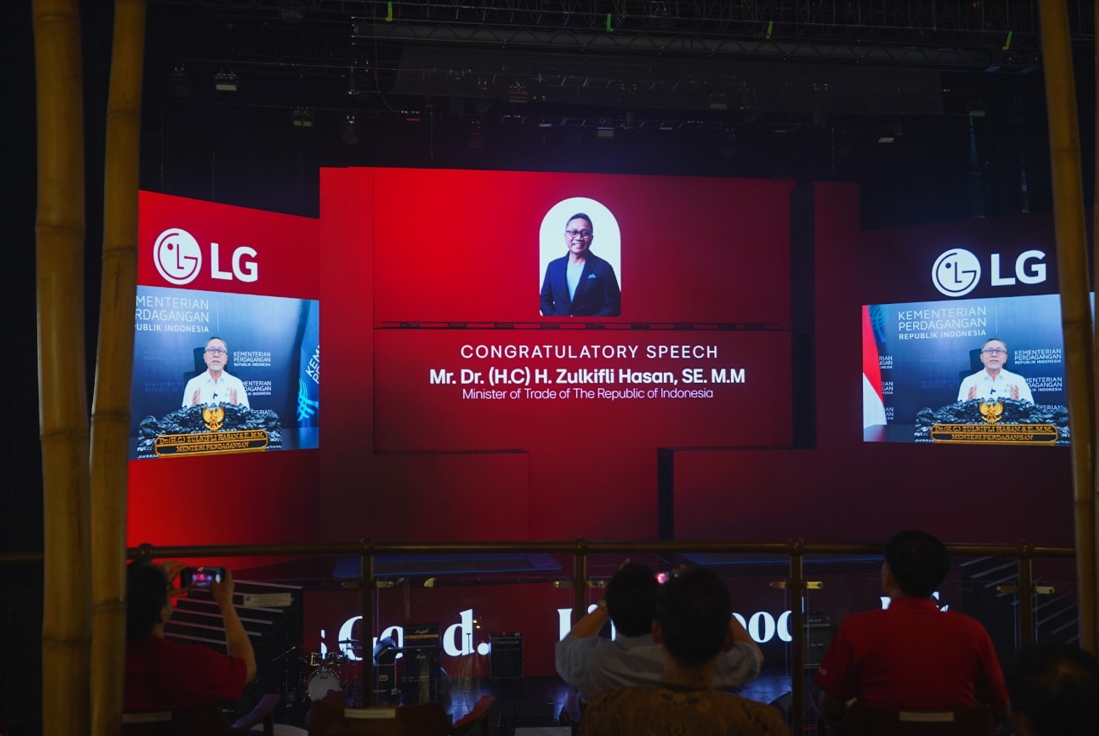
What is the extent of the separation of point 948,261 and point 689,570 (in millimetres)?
7605

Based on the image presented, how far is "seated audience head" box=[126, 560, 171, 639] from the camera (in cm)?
200

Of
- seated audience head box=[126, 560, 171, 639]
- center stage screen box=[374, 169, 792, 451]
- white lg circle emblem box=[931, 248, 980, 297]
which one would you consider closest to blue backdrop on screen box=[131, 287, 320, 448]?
center stage screen box=[374, 169, 792, 451]

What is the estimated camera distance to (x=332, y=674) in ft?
11.2

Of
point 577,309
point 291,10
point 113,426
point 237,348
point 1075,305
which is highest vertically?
point 291,10

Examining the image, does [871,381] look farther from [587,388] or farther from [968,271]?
[587,388]

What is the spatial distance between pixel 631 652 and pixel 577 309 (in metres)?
6.67

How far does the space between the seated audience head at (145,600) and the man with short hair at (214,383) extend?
542cm

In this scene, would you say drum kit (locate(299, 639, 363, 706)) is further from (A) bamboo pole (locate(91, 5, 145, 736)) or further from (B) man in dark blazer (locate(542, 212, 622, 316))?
(B) man in dark blazer (locate(542, 212, 622, 316))

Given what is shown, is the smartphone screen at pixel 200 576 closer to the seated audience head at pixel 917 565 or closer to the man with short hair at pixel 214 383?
the seated audience head at pixel 917 565

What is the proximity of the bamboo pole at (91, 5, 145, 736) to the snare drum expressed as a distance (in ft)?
5.64

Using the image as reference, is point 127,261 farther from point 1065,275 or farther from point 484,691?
point 484,691

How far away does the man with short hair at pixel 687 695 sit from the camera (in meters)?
1.40

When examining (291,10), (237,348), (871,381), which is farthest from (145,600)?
(871,381)

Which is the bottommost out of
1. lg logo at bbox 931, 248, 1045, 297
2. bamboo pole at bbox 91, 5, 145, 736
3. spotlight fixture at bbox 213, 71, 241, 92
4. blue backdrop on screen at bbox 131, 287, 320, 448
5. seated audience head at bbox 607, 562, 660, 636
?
seated audience head at bbox 607, 562, 660, 636
